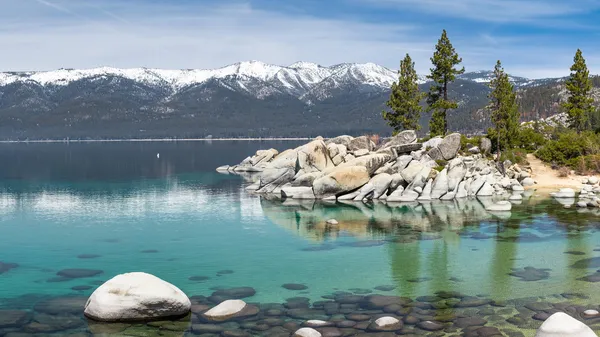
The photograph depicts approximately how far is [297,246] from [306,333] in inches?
770

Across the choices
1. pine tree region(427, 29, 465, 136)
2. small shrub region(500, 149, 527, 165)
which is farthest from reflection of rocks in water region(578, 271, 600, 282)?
pine tree region(427, 29, 465, 136)

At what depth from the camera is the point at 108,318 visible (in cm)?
2420

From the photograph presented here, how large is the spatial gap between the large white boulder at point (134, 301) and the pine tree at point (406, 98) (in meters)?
76.9

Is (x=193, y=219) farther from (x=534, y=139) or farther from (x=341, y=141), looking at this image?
(x=534, y=139)

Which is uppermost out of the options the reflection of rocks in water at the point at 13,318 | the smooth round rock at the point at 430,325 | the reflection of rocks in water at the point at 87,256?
the smooth round rock at the point at 430,325

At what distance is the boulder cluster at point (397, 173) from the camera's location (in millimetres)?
66438

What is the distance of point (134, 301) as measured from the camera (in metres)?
24.2

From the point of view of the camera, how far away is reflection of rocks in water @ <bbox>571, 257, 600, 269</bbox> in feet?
109

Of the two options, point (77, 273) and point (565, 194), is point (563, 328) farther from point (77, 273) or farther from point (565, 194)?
point (565, 194)

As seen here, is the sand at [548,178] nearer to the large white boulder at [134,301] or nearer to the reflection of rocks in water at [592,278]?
the reflection of rocks in water at [592,278]

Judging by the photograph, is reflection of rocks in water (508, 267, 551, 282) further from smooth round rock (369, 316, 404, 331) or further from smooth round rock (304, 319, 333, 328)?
smooth round rock (304, 319, 333, 328)

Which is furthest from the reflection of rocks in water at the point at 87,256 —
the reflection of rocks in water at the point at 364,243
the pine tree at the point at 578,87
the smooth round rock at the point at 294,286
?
the pine tree at the point at 578,87

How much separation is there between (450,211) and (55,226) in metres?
36.8

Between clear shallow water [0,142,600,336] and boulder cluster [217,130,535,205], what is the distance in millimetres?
Result: 3615
